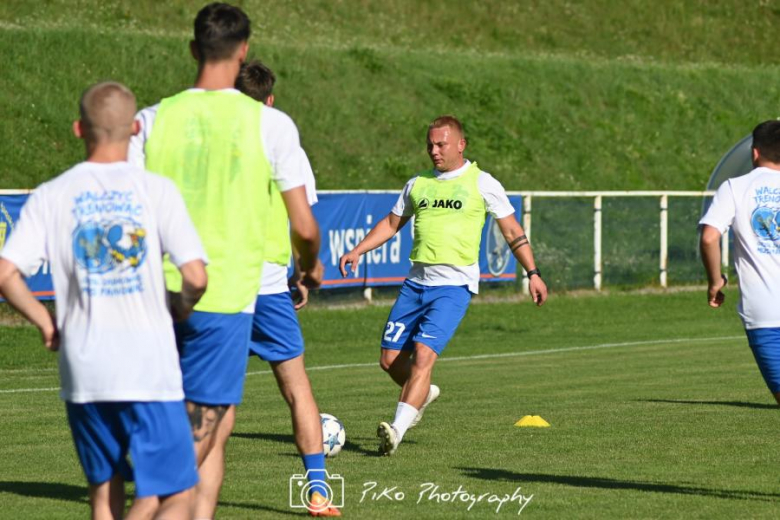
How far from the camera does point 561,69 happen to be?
134 feet

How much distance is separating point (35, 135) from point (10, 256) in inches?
906

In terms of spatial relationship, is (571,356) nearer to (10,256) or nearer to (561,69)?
(10,256)

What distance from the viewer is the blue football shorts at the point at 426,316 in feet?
34.2

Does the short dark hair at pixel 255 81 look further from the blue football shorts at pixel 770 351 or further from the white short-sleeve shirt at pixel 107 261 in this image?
the blue football shorts at pixel 770 351

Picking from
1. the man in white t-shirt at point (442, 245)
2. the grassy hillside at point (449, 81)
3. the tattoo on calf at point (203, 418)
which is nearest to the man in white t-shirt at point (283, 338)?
the tattoo on calf at point (203, 418)

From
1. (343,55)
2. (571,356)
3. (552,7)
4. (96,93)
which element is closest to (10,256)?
(96,93)

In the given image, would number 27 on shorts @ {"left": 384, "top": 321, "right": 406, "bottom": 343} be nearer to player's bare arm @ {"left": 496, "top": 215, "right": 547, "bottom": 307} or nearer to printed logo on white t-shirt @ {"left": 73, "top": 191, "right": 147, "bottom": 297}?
player's bare arm @ {"left": 496, "top": 215, "right": 547, "bottom": 307}

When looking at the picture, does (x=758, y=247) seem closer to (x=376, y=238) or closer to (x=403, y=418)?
(x=403, y=418)

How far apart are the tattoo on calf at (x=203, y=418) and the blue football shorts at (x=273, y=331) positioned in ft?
4.39

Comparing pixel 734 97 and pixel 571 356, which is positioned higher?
pixel 734 97

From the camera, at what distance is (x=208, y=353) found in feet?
20.1

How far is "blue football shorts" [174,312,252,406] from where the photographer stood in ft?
20.0

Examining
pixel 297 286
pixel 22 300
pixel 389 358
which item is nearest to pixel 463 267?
pixel 389 358

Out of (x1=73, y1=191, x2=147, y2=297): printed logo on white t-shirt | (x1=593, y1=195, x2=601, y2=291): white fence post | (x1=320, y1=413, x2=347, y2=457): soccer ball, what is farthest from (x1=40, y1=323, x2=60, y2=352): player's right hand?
(x1=593, y1=195, x2=601, y2=291): white fence post
